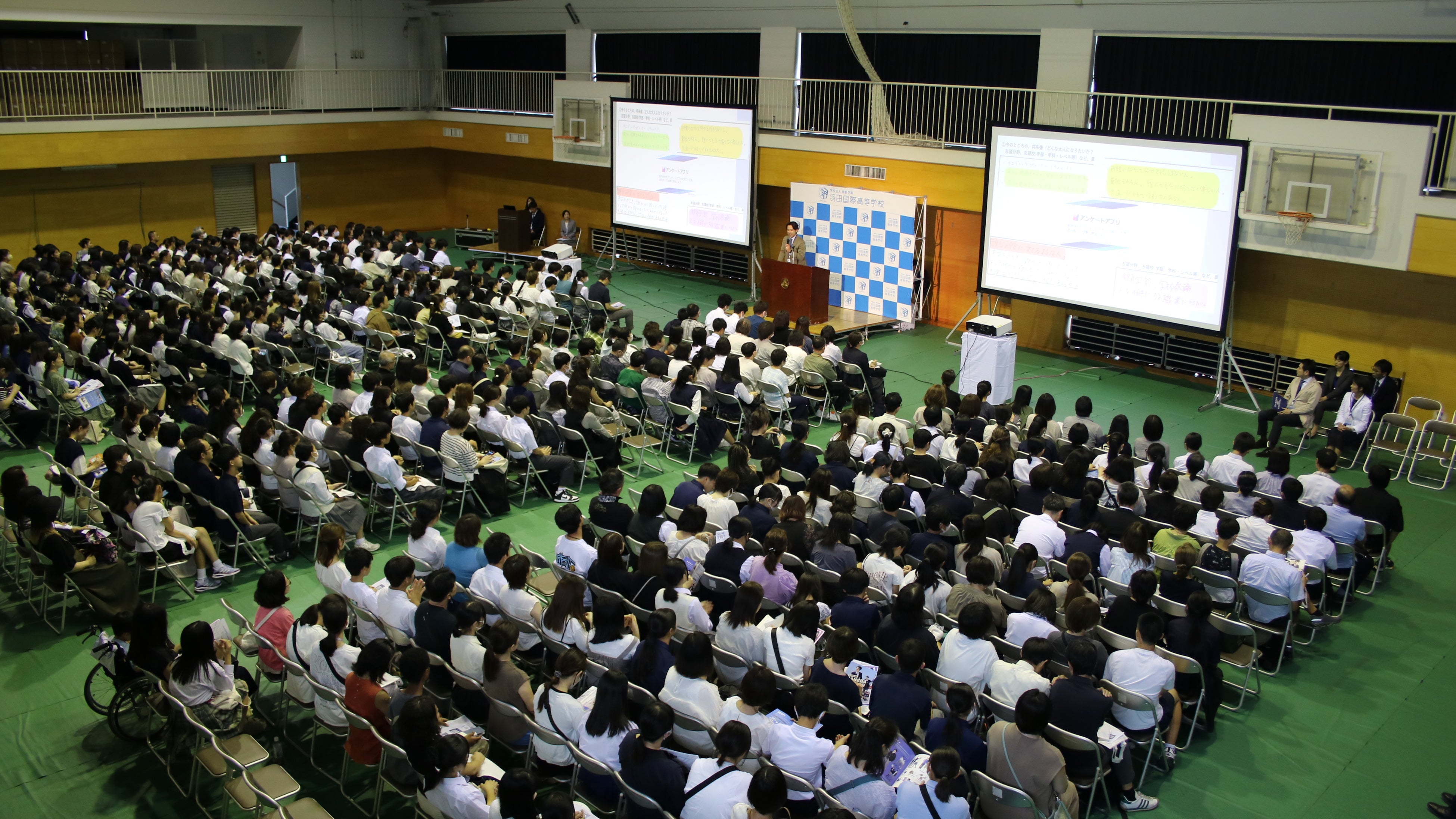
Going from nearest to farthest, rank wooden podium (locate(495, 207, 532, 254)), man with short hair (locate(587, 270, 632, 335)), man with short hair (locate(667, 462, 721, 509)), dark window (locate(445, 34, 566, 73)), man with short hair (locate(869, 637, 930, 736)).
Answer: man with short hair (locate(869, 637, 930, 736))
man with short hair (locate(667, 462, 721, 509))
man with short hair (locate(587, 270, 632, 335))
wooden podium (locate(495, 207, 532, 254))
dark window (locate(445, 34, 566, 73))

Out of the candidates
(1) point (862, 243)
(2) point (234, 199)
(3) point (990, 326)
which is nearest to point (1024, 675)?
(3) point (990, 326)

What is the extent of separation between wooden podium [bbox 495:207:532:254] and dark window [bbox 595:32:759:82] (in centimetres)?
367

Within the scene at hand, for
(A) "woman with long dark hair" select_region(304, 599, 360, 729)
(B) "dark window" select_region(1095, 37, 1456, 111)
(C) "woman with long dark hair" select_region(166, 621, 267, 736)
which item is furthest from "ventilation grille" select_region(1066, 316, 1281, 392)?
(C) "woman with long dark hair" select_region(166, 621, 267, 736)

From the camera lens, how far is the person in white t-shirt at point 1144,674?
644cm

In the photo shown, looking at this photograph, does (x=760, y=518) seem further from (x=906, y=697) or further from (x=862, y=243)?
(x=862, y=243)

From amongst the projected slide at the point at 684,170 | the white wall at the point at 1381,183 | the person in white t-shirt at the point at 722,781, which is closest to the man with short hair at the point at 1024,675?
the person in white t-shirt at the point at 722,781

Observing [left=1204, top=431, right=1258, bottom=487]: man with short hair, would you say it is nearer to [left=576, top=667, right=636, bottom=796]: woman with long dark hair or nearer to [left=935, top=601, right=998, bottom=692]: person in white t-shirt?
[left=935, top=601, right=998, bottom=692]: person in white t-shirt

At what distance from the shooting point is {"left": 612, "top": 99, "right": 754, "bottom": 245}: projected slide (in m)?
19.3

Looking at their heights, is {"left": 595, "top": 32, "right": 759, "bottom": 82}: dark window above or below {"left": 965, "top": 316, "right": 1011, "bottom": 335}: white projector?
above

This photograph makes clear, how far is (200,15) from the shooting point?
23422 mm

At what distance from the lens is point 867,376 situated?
13430 millimetres

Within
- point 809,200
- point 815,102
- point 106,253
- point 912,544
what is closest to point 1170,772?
point 912,544

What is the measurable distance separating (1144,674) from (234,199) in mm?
24242

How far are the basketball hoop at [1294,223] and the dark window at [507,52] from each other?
668 inches
